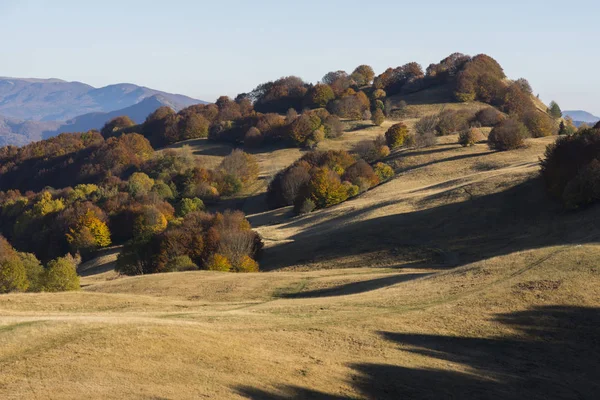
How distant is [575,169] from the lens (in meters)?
54.4

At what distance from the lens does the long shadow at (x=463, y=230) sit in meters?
47.8

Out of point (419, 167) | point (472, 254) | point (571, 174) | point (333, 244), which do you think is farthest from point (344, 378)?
point (419, 167)

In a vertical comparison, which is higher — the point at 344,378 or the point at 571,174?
the point at 571,174

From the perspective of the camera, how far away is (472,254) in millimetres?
48500

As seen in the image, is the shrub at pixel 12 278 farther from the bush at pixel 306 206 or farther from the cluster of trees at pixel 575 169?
the cluster of trees at pixel 575 169

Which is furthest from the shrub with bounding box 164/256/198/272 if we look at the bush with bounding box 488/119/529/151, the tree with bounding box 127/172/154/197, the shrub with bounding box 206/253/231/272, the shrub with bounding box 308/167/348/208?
the bush with bounding box 488/119/529/151

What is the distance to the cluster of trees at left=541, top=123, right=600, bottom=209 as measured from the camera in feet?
161

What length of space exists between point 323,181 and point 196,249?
2820 centimetres

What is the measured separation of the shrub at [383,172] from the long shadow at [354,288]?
54162mm

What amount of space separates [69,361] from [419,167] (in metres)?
76.6

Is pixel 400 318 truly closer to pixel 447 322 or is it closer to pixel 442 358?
pixel 447 322

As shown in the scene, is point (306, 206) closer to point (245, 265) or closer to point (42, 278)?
point (245, 265)

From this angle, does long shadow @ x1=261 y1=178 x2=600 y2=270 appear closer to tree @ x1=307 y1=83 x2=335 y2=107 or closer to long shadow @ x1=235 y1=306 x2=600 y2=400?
long shadow @ x1=235 y1=306 x2=600 y2=400

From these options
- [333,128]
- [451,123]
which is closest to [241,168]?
[333,128]
